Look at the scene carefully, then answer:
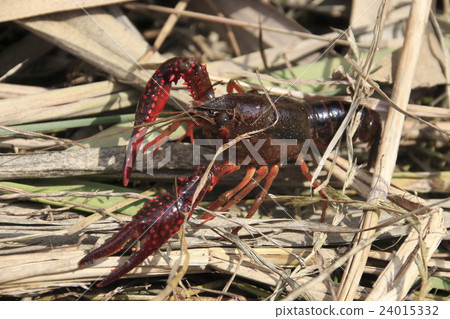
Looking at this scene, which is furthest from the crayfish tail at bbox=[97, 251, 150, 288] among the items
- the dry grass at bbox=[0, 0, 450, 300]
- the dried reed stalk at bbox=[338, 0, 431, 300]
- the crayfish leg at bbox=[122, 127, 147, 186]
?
the dried reed stalk at bbox=[338, 0, 431, 300]

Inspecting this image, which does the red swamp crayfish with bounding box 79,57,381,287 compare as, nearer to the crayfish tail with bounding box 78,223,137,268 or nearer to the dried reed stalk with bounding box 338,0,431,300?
the crayfish tail with bounding box 78,223,137,268

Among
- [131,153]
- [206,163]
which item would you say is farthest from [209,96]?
[131,153]

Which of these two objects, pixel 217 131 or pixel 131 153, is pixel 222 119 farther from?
pixel 131 153

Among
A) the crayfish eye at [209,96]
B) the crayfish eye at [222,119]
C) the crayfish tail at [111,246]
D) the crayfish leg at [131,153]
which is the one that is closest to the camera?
the crayfish tail at [111,246]

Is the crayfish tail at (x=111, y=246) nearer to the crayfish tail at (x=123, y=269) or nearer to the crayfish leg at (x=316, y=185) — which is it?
the crayfish tail at (x=123, y=269)

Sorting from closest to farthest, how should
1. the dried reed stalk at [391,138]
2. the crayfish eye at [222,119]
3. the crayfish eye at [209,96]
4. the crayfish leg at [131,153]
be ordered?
the dried reed stalk at [391,138] → the crayfish leg at [131,153] → the crayfish eye at [222,119] → the crayfish eye at [209,96]

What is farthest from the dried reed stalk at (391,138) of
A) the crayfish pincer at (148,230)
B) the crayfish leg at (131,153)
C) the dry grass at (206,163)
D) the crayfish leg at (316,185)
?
the crayfish leg at (131,153)
